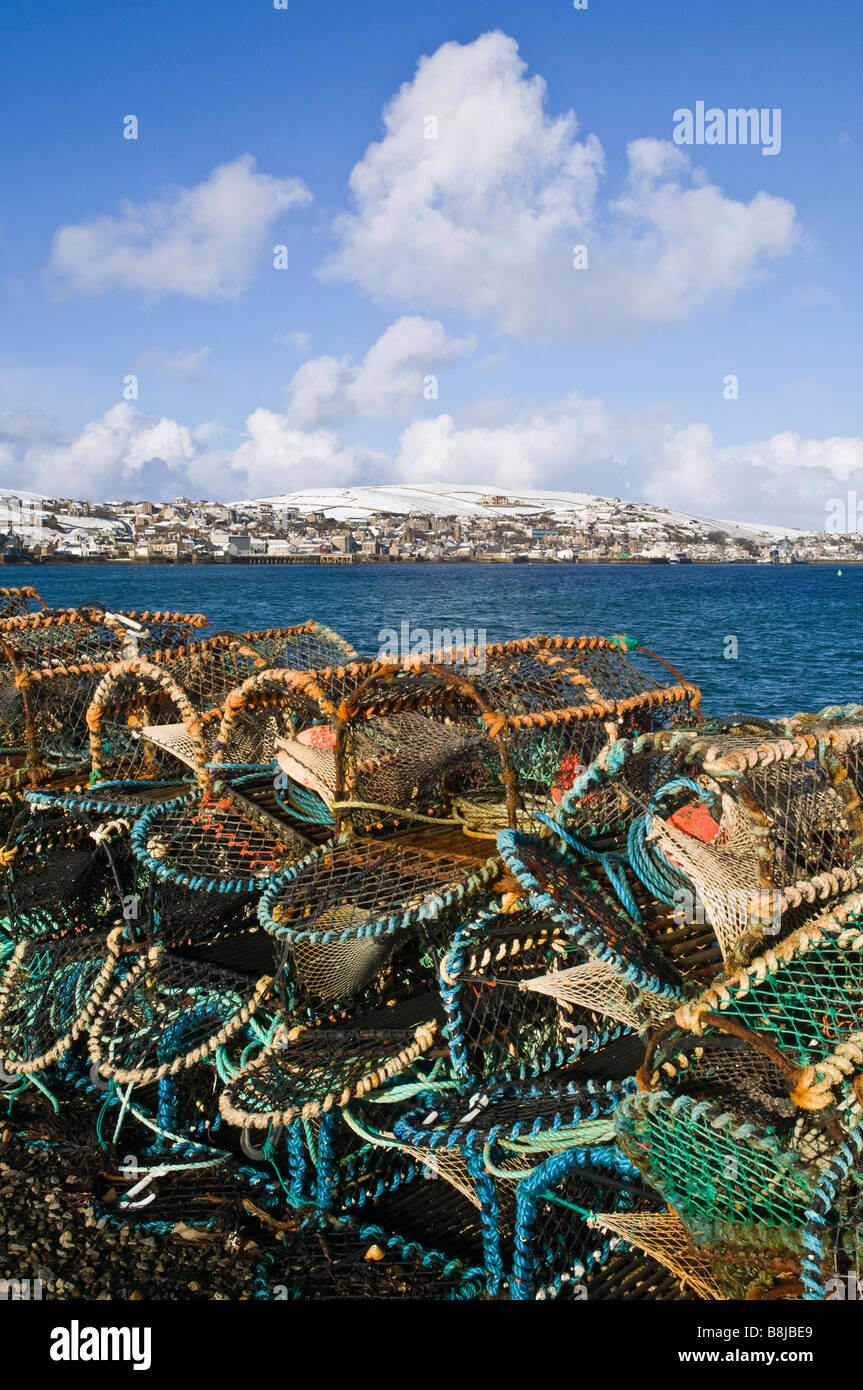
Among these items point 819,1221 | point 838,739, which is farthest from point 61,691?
point 819,1221

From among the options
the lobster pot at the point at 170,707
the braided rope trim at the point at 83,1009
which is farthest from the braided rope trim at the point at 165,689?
the braided rope trim at the point at 83,1009

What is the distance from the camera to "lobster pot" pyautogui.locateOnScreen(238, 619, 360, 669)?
6.76 metres

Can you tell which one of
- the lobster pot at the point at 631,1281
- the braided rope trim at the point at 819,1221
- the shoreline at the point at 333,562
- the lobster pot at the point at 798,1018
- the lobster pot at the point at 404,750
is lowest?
the lobster pot at the point at 631,1281

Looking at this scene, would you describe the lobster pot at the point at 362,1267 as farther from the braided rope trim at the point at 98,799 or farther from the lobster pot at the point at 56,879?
the lobster pot at the point at 56,879

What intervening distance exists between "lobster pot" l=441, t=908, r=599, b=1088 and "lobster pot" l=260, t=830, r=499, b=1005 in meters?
0.19

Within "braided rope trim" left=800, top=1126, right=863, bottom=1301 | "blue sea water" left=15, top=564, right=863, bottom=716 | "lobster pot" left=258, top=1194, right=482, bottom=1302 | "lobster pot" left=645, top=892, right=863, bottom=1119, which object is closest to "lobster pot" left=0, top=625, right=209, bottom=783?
"lobster pot" left=258, top=1194, right=482, bottom=1302

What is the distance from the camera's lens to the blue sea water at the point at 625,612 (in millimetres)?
29359

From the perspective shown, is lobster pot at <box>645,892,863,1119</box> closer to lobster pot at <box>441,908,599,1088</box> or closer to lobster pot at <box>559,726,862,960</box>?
lobster pot at <box>559,726,862,960</box>

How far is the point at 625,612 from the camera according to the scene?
190 ft

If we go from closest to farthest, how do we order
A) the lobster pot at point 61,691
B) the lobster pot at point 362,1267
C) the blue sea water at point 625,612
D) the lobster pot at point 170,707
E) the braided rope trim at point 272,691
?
the lobster pot at point 362,1267, the braided rope trim at point 272,691, the lobster pot at point 170,707, the lobster pot at point 61,691, the blue sea water at point 625,612

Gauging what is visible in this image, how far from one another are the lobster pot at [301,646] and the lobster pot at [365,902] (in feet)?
8.33

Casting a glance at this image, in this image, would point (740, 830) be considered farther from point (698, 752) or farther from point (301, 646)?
point (301, 646)
